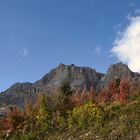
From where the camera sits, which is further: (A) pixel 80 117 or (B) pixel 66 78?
(B) pixel 66 78

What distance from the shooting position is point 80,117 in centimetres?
1619

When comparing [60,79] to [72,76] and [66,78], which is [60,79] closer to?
[66,78]

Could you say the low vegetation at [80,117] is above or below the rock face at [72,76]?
below

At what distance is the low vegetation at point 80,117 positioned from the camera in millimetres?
14998

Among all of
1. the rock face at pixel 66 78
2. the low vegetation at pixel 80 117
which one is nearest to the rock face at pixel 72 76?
the rock face at pixel 66 78

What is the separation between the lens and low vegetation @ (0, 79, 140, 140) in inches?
590

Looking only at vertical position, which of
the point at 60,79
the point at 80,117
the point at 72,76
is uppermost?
the point at 72,76

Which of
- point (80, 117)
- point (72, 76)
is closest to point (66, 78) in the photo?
point (72, 76)

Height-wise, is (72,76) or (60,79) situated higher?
(72,76)

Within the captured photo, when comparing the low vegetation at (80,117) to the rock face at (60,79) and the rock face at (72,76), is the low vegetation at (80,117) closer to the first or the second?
the rock face at (60,79)

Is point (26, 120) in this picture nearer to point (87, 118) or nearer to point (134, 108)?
point (87, 118)

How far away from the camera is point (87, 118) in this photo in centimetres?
1608

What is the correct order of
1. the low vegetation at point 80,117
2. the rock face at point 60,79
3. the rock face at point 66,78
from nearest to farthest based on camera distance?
the low vegetation at point 80,117
the rock face at point 66,78
the rock face at point 60,79

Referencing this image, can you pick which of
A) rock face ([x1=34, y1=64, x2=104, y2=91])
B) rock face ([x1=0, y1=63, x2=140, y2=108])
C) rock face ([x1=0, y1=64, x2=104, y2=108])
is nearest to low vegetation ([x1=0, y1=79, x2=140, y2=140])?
rock face ([x1=0, y1=63, x2=140, y2=108])
